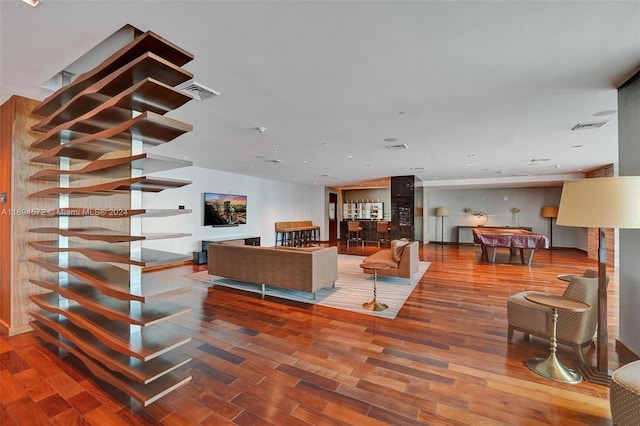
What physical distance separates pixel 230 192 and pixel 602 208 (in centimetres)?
858

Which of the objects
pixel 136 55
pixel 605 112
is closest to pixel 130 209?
pixel 136 55

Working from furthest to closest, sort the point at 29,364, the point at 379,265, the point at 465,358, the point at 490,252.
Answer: the point at 490,252, the point at 379,265, the point at 465,358, the point at 29,364

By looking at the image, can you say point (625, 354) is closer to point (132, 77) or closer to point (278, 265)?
point (278, 265)

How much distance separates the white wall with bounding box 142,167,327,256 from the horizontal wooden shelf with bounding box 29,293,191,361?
3.82 meters

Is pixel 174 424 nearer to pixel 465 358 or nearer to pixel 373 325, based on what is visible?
pixel 373 325

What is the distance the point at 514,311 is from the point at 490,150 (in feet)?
12.6

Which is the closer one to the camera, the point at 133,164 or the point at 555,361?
the point at 133,164

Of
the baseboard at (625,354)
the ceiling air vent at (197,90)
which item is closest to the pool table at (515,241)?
the baseboard at (625,354)

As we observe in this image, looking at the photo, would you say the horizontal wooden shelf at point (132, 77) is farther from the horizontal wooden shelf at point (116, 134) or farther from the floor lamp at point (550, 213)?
the floor lamp at point (550, 213)

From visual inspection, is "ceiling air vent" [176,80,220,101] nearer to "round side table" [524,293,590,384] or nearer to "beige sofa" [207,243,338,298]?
"beige sofa" [207,243,338,298]

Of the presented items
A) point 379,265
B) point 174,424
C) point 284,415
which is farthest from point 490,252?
point 174,424

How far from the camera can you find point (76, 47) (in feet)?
7.13

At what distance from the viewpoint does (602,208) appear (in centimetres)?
196

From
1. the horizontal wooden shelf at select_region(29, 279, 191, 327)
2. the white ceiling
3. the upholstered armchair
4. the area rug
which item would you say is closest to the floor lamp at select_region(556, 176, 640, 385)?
the upholstered armchair
